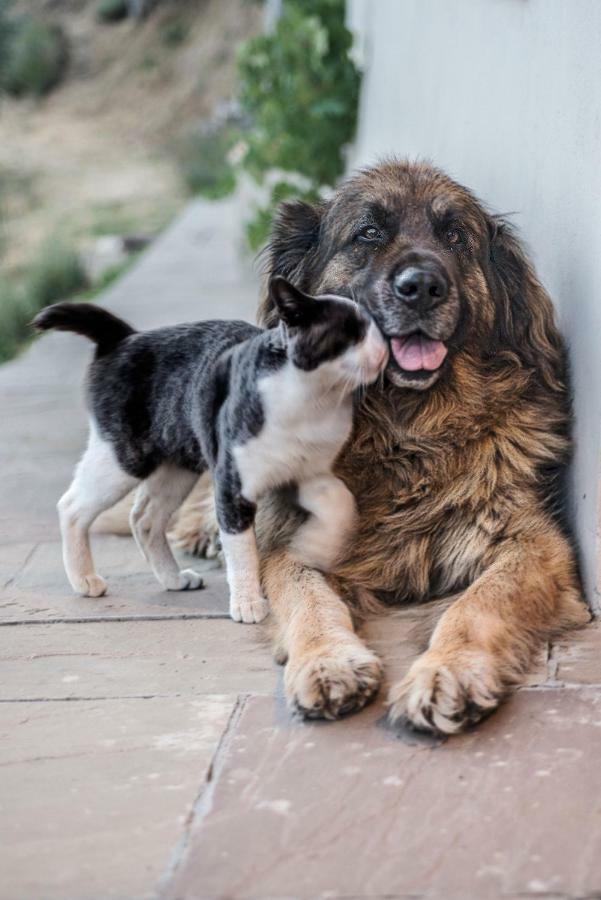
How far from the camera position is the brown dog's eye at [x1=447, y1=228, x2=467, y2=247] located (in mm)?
3982

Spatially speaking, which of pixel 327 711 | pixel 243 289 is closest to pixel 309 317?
pixel 327 711

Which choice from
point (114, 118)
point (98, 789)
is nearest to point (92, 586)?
point (98, 789)

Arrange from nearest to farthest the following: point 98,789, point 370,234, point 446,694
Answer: point 98,789 < point 446,694 < point 370,234

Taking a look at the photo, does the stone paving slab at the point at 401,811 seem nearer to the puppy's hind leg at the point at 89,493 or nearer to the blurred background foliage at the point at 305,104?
the puppy's hind leg at the point at 89,493

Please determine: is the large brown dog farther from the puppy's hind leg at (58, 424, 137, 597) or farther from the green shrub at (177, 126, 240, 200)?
the green shrub at (177, 126, 240, 200)

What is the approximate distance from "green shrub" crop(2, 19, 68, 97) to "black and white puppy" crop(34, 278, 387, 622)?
101 feet

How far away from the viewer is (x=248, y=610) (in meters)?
3.85

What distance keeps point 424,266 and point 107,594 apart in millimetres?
1503

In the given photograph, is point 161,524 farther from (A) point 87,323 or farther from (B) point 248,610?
(A) point 87,323

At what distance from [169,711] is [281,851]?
30.6 inches

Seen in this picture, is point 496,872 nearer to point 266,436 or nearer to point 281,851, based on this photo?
point 281,851

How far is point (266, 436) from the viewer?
11.9 ft

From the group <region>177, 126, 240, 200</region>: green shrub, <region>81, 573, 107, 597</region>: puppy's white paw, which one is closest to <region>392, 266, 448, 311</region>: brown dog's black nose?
<region>81, 573, 107, 597</region>: puppy's white paw

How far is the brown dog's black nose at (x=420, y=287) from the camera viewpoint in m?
3.66
